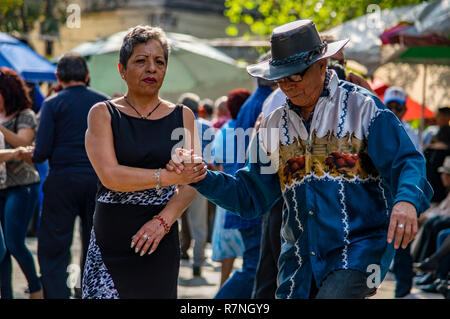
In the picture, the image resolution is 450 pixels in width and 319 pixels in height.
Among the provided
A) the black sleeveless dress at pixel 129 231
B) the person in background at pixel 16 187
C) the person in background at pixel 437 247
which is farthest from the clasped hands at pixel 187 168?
the person in background at pixel 437 247

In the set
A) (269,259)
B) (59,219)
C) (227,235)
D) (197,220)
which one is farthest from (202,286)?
(269,259)

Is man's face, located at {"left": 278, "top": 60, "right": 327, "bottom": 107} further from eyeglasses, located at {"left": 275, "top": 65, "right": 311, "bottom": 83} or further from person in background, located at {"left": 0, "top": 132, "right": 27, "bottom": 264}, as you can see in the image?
person in background, located at {"left": 0, "top": 132, "right": 27, "bottom": 264}

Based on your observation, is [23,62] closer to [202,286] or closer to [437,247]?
[202,286]

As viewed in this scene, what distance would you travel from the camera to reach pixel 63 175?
6141 mm

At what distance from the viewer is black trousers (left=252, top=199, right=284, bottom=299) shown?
5391 mm

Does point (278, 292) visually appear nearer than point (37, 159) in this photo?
Yes

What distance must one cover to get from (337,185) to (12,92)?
3996 mm

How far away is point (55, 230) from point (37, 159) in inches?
23.5

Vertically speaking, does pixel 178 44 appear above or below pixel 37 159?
above

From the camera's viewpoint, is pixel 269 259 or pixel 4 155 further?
pixel 4 155

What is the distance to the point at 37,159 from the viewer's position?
611 cm

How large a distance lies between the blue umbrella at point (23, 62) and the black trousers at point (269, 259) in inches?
227
